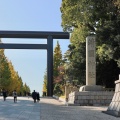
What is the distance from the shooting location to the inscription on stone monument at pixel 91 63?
25.1m

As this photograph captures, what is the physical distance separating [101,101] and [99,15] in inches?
267

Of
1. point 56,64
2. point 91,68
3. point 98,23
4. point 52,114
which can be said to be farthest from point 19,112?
point 56,64


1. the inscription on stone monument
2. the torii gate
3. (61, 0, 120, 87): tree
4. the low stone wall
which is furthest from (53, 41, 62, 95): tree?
the low stone wall

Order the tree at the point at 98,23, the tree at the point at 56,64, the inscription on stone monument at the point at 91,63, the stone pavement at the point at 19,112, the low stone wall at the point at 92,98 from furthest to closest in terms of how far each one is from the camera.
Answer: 1. the tree at the point at 56,64
2. the inscription on stone monument at the point at 91,63
3. the tree at the point at 98,23
4. the low stone wall at the point at 92,98
5. the stone pavement at the point at 19,112

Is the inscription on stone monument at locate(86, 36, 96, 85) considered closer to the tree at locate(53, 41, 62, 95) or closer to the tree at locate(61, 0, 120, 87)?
the tree at locate(61, 0, 120, 87)

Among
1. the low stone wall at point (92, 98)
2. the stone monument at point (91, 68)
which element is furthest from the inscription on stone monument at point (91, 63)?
the low stone wall at point (92, 98)

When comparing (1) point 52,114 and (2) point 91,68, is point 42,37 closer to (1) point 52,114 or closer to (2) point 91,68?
(2) point 91,68

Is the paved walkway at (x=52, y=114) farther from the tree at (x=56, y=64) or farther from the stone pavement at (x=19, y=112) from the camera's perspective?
the tree at (x=56, y=64)

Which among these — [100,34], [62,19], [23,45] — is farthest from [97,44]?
[23,45]

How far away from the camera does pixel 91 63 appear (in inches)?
995

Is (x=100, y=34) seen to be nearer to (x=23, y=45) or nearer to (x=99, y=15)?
(x=99, y=15)

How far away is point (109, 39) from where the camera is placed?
83.4 ft

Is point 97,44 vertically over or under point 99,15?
under

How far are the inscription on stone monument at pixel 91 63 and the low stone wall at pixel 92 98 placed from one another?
101cm
